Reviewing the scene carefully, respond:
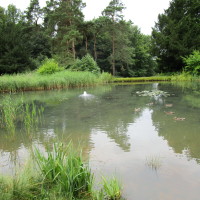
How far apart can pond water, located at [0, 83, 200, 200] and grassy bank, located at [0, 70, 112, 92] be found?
32.4 ft

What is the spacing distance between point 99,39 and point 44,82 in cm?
2095

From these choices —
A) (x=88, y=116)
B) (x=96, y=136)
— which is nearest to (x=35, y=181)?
(x=96, y=136)

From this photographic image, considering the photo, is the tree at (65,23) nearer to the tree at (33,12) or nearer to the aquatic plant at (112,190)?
the tree at (33,12)

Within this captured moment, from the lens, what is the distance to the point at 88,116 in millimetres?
7656

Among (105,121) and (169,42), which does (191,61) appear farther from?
(105,121)

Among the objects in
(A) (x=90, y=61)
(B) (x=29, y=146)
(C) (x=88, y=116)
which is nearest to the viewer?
(B) (x=29, y=146)

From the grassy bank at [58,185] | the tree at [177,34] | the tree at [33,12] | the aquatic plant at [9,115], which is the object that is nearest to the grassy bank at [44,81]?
the tree at [177,34]

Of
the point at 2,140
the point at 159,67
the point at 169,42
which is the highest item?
the point at 169,42

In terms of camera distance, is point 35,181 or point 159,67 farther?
point 159,67

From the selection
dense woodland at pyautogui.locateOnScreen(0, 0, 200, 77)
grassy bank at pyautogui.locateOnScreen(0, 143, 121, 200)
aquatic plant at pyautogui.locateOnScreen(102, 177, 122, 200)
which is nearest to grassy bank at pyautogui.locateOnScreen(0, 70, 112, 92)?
dense woodland at pyautogui.locateOnScreen(0, 0, 200, 77)

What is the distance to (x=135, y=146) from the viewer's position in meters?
4.55

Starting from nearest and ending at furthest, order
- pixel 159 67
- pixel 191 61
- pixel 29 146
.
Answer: pixel 29 146
pixel 191 61
pixel 159 67

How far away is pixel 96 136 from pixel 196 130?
2.39 m

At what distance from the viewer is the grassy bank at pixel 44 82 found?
16625 mm
